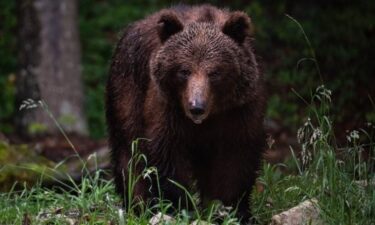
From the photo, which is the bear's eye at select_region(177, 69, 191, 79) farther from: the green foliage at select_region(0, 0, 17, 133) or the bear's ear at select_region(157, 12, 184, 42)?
the green foliage at select_region(0, 0, 17, 133)

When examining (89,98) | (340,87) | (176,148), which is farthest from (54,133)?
(176,148)

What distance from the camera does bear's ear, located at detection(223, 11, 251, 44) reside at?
6.58m

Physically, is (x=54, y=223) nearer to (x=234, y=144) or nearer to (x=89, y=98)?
(x=234, y=144)

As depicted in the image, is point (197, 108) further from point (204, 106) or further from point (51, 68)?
point (51, 68)

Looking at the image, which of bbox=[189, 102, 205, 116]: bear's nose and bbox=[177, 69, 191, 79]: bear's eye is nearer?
bbox=[189, 102, 205, 116]: bear's nose

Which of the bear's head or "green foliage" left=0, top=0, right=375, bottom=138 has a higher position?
the bear's head

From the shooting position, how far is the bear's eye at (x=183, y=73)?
6343mm

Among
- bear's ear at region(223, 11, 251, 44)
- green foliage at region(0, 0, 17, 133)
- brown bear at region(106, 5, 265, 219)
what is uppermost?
bear's ear at region(223, 11, 251, 44)

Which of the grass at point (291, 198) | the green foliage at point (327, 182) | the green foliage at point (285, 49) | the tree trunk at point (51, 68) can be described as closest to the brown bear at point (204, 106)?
the grass at point (291, 198)

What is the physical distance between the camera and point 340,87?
12469mm

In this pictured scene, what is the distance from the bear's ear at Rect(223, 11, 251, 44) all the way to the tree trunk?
297 inches

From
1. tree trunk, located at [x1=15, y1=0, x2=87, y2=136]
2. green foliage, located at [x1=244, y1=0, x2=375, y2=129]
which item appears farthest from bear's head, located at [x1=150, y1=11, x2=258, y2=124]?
tree trunk, located at [x1=15, y1=0, x2=87, y2=136]

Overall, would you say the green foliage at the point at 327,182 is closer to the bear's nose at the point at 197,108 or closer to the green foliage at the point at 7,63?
the bear's nose at the point at 197,108

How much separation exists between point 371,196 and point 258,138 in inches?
38.4
